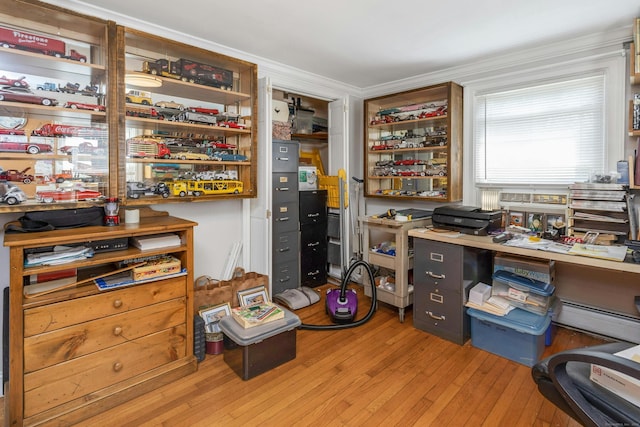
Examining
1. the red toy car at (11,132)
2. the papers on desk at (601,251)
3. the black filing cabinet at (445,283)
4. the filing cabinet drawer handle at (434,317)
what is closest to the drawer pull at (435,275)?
the black filing cabinet at (445,283)

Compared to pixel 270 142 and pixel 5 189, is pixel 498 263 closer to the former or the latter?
pixel 270 142

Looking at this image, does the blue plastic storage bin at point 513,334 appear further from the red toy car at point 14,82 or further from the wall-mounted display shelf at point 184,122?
the red toy car at point 14,82

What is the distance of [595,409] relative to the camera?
0.95 metres

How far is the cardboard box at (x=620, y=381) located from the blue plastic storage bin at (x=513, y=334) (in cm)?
123

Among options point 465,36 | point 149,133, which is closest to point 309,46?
point 465,36

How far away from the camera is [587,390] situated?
3.34 ft

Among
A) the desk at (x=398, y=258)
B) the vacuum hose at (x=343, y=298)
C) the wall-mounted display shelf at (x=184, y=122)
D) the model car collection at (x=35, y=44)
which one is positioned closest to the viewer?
the model car collection at (x=35, y=44)

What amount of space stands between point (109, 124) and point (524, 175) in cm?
325

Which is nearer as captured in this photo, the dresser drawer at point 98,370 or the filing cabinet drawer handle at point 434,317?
the dresser drawer at point 98,370

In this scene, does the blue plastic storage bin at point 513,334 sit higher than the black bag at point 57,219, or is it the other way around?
the black bag at point 57,219

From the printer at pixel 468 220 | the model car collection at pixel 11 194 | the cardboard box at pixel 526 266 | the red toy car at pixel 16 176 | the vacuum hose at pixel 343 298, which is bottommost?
the vacuum hose at pixel 343 298

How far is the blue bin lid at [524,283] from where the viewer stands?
7.66 feet

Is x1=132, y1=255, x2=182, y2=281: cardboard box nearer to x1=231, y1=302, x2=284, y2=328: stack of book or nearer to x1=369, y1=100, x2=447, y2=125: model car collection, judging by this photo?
x1=231, y1=302, x2=284, y2=328: stack of book

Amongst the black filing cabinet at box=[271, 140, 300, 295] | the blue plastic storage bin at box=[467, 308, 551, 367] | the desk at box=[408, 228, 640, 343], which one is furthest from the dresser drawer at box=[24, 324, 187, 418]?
the blue plastic storage bin at box=[467, 308, 551, 367]
